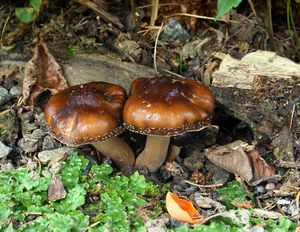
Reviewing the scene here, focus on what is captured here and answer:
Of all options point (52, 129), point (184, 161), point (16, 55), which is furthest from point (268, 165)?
point (16, 55)

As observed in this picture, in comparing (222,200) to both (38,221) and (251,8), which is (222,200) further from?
(251,8)

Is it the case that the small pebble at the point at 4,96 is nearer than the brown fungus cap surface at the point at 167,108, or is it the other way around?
the brown fungus cap surface at the point at 167,108

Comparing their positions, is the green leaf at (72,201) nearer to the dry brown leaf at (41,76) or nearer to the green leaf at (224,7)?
the dry brown leaf at (41,76)

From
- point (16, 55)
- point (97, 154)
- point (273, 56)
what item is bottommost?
point (97, 154)

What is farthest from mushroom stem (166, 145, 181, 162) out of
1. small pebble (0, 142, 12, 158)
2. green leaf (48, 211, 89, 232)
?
small pebble (0, 142, 12, 158)

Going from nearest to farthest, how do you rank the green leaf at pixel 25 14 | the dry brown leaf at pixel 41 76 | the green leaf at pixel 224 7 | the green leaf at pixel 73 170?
the green leaf at pixel 224 7
the green leaf at pixel 73 170
the dry brown leaf at pixel 41 76
the green leaf at pixel 25 14

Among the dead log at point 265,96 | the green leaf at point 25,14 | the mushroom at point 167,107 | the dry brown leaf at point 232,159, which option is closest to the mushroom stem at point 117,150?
the mushroom at point 167,107

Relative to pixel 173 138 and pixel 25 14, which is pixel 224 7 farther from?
pixel 25 14
